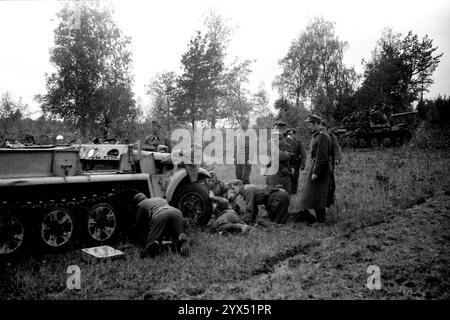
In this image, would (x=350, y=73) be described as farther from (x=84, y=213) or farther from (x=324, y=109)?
Answer: (x=84, y=213)

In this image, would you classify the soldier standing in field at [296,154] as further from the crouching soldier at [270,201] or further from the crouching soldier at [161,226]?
the crouching soldier at [161,226]

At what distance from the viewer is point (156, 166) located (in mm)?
7137

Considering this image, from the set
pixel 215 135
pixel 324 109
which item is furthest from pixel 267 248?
pixel 324 109

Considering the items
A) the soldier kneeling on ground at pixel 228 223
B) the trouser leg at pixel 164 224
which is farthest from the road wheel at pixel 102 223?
the soldier kneeling on ground at pixel 228 223

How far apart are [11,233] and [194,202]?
10.1 feet

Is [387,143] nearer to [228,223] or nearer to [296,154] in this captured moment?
[296,154]

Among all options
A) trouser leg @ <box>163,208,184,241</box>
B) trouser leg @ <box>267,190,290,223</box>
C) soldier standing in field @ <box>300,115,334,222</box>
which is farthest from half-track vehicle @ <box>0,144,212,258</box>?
soldier standing in field @ <box>300,115,334,222</box>

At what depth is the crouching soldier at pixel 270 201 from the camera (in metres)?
7.39

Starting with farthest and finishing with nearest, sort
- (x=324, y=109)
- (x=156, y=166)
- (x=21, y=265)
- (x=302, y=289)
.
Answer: (x=324, y=109) < (x=156, y=166) < (x=21, y=265) < (x=302, y=289)

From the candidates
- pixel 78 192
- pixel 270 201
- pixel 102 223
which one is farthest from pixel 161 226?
pixel 270 201

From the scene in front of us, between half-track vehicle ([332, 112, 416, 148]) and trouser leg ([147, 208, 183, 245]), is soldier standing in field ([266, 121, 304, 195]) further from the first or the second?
half-track vehicle ([332, 112, 416, 148])

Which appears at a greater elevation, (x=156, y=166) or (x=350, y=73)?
(x=350, y=73)

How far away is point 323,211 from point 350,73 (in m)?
31.1
